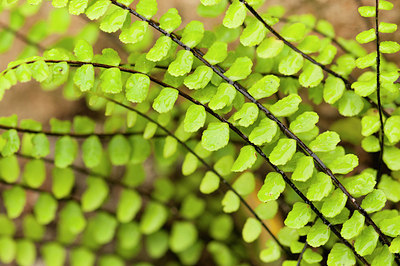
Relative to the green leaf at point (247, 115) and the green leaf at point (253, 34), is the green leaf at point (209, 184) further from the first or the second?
the green leaf at point (253, 34)

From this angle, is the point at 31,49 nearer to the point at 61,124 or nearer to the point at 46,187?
the point at 61,124

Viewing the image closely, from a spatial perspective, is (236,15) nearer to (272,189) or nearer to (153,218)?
(272,189)

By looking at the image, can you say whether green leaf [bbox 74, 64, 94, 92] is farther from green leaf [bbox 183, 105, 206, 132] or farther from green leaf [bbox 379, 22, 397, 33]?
green leaf [bbox 379, 22, 397, 33]

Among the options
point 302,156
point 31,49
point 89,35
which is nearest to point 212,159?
point 302,156

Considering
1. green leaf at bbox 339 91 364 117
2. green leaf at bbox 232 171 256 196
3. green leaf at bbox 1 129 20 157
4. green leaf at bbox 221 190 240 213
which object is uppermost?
green leaf at bbox 339 91 364 117

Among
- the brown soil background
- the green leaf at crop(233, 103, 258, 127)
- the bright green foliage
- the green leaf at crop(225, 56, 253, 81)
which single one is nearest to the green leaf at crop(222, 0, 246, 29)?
the bright green foliage
